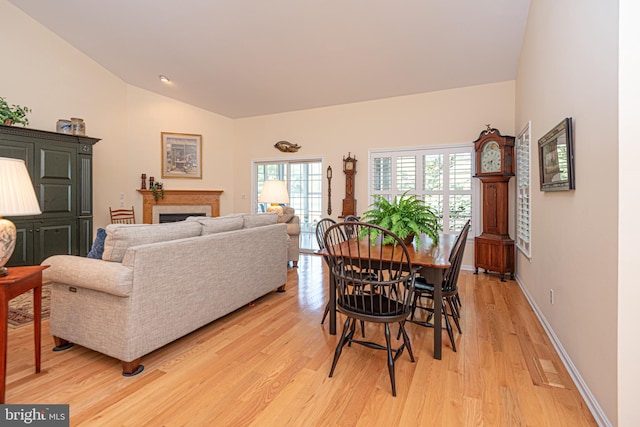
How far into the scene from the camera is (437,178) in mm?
5219

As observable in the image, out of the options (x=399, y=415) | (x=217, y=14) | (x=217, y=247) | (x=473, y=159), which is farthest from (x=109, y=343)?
(x=473, y=159)

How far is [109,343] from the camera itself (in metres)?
2.02

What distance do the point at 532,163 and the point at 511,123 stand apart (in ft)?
5.27

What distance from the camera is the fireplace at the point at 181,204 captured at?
6.39 metres

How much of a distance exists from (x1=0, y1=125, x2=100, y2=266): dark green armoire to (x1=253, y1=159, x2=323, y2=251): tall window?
3.42 metres

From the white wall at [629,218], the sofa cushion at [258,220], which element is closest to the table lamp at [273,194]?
the sofa cushion at [258,220]

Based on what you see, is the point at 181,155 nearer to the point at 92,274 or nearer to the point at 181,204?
the point at 181,204

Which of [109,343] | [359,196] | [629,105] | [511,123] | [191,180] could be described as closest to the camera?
[629,105]

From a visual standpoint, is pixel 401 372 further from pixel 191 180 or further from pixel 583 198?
pixel 191 180

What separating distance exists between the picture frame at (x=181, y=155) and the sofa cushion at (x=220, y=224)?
4.28 meters

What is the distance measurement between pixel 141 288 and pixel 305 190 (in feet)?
15.4

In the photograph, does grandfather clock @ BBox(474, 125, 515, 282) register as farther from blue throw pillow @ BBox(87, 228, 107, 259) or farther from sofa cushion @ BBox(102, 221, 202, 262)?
blue throw pillow @ BBox(87, 228, 107, 259)

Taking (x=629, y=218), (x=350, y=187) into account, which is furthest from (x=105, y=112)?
(x=629, y=218)

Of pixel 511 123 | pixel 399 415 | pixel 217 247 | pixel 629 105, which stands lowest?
pixel 399 415
